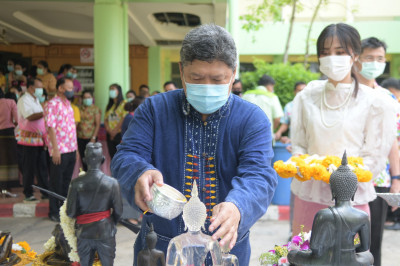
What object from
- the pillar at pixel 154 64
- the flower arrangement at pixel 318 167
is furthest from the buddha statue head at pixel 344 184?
the pillar at pixel 154 64

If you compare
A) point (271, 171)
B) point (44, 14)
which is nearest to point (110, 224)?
point (271, 171)

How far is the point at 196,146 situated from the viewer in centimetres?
184

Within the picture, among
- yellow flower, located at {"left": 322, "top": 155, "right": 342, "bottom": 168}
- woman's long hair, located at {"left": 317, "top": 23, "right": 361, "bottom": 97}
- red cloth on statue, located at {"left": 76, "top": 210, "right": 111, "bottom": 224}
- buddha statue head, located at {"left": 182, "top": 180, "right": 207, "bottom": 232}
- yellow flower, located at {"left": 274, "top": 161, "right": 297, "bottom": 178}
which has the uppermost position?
woman's long hair, located at {"left": 317, "top": 23, "right": 361, "bottom": 97}

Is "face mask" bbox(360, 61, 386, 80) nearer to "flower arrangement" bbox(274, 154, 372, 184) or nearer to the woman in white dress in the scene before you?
the woman in white dress

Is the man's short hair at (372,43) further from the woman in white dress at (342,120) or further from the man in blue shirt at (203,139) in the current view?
the man in blue shirt at (203,139)

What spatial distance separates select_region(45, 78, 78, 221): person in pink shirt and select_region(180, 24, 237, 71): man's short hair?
423 cm

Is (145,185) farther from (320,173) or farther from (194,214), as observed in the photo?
(320,173)

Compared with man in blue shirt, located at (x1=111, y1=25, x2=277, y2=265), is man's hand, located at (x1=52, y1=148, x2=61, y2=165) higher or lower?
lower

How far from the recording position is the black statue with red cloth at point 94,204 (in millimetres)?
2170

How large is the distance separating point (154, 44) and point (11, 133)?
8.52m

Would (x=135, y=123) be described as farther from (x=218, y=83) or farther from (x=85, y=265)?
(x=85, y=265)

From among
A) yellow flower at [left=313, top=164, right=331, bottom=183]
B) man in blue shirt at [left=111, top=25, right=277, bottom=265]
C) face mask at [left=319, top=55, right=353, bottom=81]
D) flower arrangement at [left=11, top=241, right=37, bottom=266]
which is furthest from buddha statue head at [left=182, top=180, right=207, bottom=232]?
flower arrangement at [left=11, top=241, right=37, bottom=266]

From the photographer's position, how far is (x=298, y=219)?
9.86 feet

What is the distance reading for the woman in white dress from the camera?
274 cm
